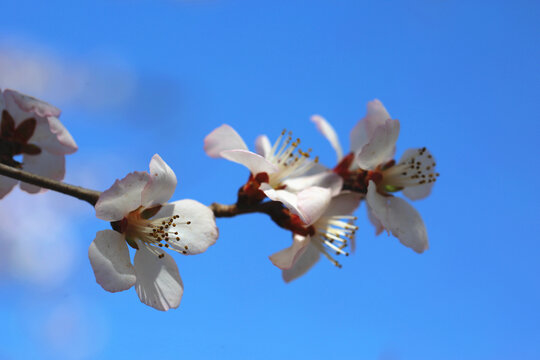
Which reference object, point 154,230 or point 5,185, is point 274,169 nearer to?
point 154,230

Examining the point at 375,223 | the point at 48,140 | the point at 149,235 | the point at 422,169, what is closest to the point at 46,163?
the point at 48,140

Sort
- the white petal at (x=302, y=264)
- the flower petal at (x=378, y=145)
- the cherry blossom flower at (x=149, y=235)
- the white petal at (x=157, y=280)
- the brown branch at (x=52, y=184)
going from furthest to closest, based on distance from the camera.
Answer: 1. the white petal at (x=302, y=264)
2. the flower petal at (x=378, y=145)
3. the white petal at (x=157, y=280)
4. the cherry blossom flower at (x=149, y=235)
5. the brown branch at (x=52, y=184)

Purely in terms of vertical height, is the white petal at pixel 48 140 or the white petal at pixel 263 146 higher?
the white petal at pixel 263 146

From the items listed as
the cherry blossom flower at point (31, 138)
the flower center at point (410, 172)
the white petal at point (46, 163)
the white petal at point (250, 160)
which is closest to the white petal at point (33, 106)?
the cherry blossom flower at point (31, 138)

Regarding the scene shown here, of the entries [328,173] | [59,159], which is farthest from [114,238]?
[328,173]

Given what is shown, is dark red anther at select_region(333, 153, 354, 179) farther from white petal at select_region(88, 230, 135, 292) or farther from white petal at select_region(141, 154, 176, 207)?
white petal at select_region(88, 230, 135, 292)

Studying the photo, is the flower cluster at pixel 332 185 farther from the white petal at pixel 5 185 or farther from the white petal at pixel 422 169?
the white petal at pixel 5 185
